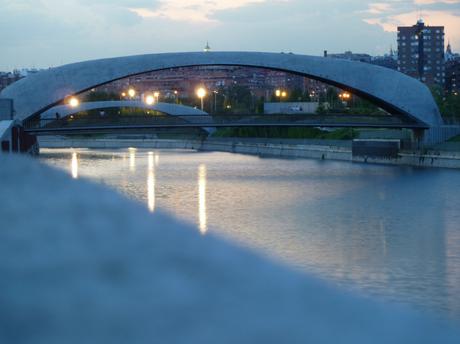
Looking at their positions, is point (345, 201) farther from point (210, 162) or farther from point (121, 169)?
point (210, 162)

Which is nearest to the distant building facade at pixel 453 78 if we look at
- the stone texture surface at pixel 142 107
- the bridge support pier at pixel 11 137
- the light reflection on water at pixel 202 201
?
the stone texture surface at pixel 142 107

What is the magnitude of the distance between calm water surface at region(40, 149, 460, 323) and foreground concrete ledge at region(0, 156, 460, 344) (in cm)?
194

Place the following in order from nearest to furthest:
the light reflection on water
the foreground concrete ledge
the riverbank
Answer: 1. the foreground concrete ledge
2. the light reflection on water
3. the riverbank

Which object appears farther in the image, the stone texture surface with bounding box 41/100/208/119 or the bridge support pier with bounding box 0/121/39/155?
the stone texture surface with bounding box 41/100/208/119

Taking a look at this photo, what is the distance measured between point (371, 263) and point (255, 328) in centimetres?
1309

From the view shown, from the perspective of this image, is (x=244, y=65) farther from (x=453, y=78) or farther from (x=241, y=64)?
(x=453, y=78)

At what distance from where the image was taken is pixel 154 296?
2525mm

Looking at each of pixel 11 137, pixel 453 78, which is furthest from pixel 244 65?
pixel 453 78

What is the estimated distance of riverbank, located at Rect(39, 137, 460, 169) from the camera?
42344 millimetres

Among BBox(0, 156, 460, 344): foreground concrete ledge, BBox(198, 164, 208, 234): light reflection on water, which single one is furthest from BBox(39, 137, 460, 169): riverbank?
BBox(0, 156, 460, 344): foreground concrete ledge

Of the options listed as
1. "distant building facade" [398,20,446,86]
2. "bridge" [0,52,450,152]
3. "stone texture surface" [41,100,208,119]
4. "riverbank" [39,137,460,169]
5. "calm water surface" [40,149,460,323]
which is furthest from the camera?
"distant building facade" [398,20,446,86]

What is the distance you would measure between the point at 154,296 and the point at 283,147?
54.7 metres

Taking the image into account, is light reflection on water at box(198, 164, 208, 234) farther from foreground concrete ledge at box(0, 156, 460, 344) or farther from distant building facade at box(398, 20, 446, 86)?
distant building facade at box(398, 20, 446, 86)

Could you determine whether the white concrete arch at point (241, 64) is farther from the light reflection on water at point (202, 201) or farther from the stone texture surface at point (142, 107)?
the stone texture surface at point (142, 107)
